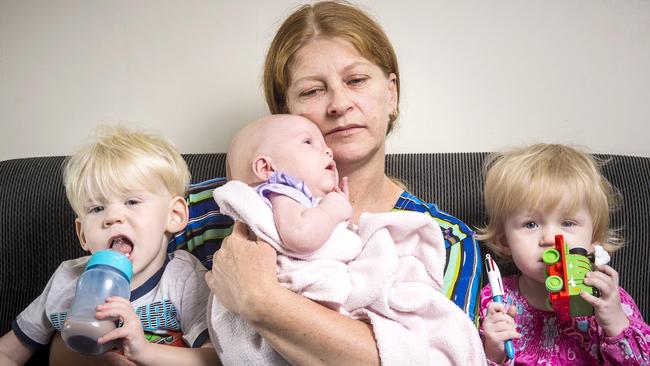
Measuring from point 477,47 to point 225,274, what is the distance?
1.40 m

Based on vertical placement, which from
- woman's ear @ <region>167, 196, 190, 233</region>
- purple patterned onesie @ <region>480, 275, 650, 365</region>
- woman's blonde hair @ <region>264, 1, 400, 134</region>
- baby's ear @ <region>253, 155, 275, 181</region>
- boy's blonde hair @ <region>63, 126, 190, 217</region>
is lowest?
purple patterned onesie @ <region>480, 275, 650, 365</region>

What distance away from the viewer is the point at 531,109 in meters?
2.18

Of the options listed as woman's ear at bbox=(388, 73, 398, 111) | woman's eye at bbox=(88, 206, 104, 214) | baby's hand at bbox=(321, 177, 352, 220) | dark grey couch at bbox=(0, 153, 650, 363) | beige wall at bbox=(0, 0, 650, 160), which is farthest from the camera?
beige wall at bbox=(0, 0, 650, 160)

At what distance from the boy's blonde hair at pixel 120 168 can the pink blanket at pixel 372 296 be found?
0.32m

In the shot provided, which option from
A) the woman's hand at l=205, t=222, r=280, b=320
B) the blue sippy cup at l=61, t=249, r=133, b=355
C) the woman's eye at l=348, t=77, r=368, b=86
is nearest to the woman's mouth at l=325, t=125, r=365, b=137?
the woman's eye at l=348, t=77, r=368, b=86

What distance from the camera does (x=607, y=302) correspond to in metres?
1.39

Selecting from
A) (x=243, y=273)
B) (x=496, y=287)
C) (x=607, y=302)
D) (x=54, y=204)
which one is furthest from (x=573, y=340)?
(x=54, y=204)

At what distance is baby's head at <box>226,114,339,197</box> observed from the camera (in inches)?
53.2

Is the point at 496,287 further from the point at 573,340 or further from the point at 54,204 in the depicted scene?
the point at 54,204

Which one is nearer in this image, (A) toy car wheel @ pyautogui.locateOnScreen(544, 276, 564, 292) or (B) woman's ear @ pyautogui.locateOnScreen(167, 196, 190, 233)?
(A) toy car wheel @ pyautogui.locateOnScreen(544, 276, 564, 292)

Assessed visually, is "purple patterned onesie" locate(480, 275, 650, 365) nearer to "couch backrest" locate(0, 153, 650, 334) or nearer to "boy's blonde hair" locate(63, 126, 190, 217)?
"couch backrest" locate(0, 153, 650, 334)

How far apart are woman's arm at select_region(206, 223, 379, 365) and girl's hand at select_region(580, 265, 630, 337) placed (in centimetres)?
57

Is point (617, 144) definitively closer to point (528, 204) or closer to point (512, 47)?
point (512, 47)

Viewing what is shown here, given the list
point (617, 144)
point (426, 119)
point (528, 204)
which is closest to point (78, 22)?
point (426, 119)
